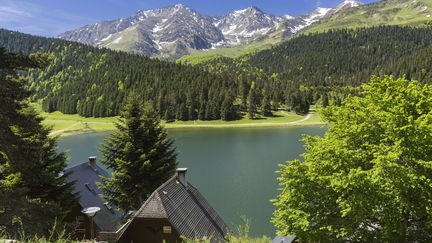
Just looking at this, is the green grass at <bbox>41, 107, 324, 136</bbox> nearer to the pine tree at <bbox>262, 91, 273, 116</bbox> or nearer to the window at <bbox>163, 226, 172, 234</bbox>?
the pine tree at <bbox>262, 91, 273, 116</bbox>

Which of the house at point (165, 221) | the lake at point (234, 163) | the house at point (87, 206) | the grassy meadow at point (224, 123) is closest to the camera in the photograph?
the house at point (165, 221)

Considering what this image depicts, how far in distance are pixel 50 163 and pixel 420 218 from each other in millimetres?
23861

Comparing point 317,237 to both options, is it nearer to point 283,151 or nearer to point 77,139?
point 283,151

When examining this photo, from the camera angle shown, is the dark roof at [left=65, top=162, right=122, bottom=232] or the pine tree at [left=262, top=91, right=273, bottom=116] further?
the pine tree at [left=262, top=91, right=273, bottom=116]

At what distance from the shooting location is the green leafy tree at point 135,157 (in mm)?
32344

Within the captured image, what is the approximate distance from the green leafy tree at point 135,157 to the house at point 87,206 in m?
2.40

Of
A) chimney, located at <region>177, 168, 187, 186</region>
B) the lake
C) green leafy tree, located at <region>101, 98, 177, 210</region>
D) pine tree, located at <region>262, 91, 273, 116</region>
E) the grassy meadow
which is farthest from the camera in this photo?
pine tree, located at <region>262, 91, 273, 116</region>

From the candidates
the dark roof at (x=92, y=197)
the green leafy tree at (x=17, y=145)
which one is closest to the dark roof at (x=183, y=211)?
the dark roof at (x=92, y=197)

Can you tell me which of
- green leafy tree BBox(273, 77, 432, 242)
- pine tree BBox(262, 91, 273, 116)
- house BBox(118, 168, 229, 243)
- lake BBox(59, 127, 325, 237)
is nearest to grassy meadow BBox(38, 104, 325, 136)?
pine tree BBox(262, 91, 273, 116)

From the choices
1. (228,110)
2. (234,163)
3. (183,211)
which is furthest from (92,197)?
(228,110)

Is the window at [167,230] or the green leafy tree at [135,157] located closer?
the window at [167,230]

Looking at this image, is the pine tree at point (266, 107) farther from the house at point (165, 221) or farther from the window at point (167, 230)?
the window at point (167, 230)

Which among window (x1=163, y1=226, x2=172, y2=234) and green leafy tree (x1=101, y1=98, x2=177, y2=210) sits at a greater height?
green leafy tree (x1=101, y1=98, x2=177, y2=210)

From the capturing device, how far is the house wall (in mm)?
26703
